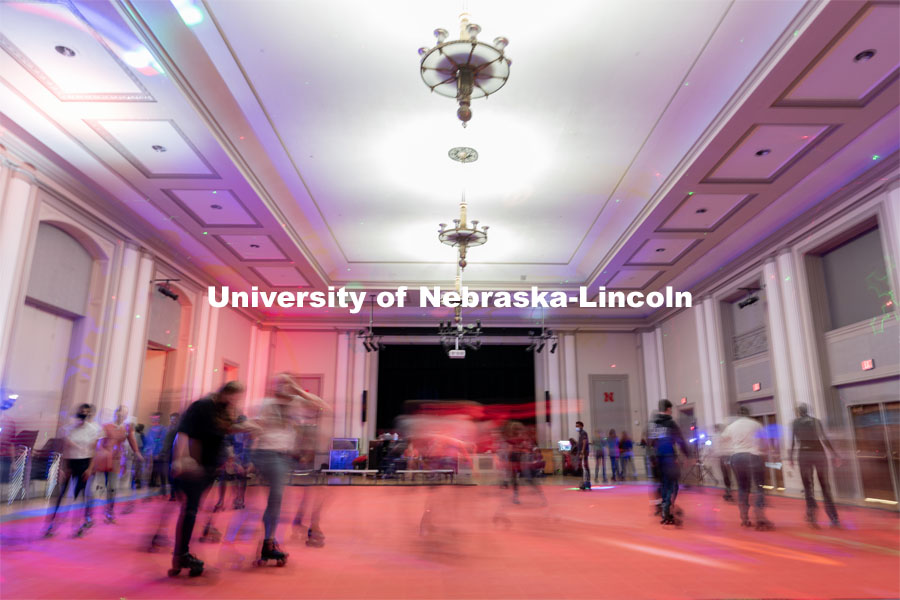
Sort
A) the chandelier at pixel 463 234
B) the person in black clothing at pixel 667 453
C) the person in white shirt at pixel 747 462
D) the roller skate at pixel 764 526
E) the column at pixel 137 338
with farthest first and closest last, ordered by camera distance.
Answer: the column at pixel 137 338
the chandelier at pixel 463 234
the person in black clothing at pixel 667 453
the person in white shirt at pixel 747 462
the roller skate at pixel 764 526

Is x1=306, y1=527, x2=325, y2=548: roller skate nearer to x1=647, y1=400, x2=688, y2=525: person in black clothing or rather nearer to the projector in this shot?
x1=647, y1=400, x2=688, y2=525: person in black clothing

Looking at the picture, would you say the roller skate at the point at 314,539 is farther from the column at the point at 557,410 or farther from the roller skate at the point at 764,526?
the column at the point at 557,410

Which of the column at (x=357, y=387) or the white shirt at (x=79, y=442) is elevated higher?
the column at (x=357, y=387)

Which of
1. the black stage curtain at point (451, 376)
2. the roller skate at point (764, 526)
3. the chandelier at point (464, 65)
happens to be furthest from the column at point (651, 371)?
the chandelier at point (464, 65)

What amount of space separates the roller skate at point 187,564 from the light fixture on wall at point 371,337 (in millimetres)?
11433

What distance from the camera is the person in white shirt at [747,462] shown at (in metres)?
5.45

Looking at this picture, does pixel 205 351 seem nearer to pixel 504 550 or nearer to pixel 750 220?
pixel 504 550

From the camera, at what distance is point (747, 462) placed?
552 cm

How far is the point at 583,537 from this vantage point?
16.4 ft

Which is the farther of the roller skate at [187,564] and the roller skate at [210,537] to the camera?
the roller skate at [210,537]

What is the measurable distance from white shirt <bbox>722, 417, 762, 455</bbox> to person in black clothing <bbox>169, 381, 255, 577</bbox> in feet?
15.5

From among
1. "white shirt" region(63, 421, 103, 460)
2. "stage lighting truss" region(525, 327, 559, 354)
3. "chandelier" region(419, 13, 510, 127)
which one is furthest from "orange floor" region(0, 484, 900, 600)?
"stage lighting truss" region(525, 327, 559, 354)

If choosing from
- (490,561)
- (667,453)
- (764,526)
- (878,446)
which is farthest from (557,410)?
(490,561)

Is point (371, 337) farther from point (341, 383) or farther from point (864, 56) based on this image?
point (864, 56)
